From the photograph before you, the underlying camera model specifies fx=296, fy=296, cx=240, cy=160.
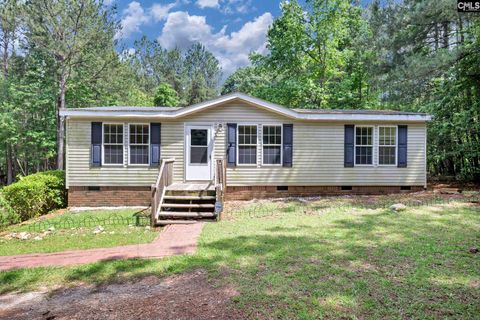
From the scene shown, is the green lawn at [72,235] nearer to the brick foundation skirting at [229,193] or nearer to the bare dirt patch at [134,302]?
the brick foundation skirting at [229,193]

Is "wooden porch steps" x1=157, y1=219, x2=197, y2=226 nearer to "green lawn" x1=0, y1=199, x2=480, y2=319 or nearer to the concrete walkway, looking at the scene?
"green lawn" x1=0, y1=199, x2=480, y2=319

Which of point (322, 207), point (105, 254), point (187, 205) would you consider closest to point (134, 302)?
point (105, 254)

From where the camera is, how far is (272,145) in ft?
33.4

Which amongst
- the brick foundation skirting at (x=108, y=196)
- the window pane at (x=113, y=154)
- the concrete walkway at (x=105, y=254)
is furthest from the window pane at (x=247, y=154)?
the concrete walkway at (x=105, y=254)

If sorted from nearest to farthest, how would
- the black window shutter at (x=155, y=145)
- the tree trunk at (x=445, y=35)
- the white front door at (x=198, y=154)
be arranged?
the black window shutter at (x=155, y=145), the white front door at (x=198, y=154), the tree trunk at (x=445, y=35)

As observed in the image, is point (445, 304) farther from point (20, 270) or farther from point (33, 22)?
point (33, 22)

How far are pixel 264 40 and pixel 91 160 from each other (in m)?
15.5

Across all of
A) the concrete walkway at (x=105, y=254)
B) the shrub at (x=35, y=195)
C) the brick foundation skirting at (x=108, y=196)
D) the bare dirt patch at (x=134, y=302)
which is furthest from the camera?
the brick foundation skirting at (x=108, y=196)

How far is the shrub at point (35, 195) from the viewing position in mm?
8312

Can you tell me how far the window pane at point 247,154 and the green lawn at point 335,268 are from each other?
3709 mm

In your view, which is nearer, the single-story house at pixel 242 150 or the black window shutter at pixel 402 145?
the single-story house at pixel 242 150

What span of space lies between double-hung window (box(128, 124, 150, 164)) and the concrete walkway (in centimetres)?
473

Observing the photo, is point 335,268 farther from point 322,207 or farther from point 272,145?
point 272,145

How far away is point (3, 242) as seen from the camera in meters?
5.96
